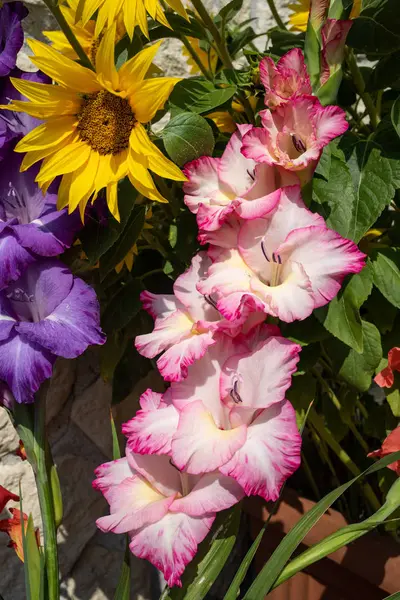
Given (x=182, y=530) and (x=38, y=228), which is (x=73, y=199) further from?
(x=182, y=530)

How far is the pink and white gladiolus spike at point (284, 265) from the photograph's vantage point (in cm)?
44

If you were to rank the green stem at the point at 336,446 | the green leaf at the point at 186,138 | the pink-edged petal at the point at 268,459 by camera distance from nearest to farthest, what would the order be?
1. the pink-edged petal at the point at 268,459
2. the green leaf at the point at 186,138
3. the green stem at the point at 336,446

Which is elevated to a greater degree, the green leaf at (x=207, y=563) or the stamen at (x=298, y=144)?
the stamen at (x=298, y=144)

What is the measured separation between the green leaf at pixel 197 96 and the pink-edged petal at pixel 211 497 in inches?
13.2

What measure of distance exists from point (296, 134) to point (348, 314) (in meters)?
0.17

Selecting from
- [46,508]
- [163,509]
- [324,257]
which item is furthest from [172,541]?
[324,257]

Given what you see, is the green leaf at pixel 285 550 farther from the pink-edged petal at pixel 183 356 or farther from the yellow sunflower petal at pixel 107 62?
the yellow sunflower petal at pixel 107 62

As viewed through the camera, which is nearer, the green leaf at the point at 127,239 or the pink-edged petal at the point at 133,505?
the pink-edged petal at the point at 133,505

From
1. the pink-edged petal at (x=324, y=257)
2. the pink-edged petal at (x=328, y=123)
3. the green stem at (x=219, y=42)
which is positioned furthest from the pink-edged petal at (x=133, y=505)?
the green stem at (x=219, y=42)

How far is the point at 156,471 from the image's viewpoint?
1.70 feet

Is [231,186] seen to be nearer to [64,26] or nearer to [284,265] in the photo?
[284,265]

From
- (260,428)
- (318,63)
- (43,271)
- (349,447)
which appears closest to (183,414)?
(260,428)

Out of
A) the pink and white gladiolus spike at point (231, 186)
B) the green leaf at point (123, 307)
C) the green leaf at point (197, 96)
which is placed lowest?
the green leaf at point (123, 307)

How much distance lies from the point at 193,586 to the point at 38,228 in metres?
0.32
